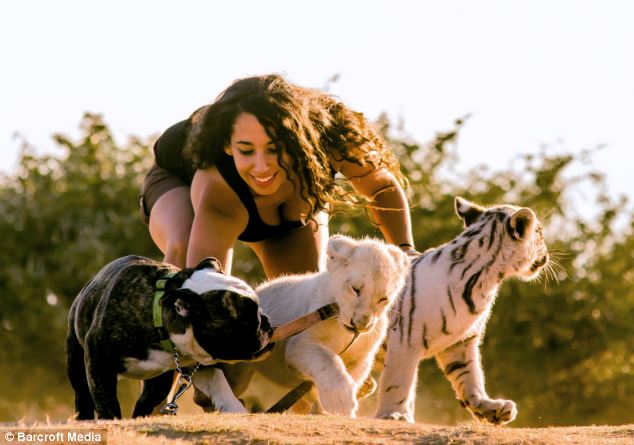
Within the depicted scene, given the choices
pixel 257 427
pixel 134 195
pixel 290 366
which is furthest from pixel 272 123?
pixel 134 195

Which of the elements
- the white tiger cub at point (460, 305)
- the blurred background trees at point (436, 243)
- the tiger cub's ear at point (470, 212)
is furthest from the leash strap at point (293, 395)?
the blurred background trees at point (436, 243)

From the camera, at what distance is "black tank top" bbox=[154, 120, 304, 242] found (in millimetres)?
6910

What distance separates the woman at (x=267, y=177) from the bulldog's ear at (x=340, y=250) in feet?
2.75

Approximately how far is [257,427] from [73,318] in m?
1.84

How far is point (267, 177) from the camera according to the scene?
22.0ft

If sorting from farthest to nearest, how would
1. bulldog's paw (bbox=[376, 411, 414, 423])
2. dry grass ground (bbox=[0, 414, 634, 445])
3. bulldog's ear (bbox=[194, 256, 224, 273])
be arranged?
bulldog's paw (bbox=[376, 411, 414, 423]) < bulldog's ear (bbox=[194, 256, 224, 273]) < dry grass ground (bbox=[0, 414, 634, 445])

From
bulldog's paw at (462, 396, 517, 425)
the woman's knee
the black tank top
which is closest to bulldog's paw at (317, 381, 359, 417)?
bulldog's paw at (462, 396, 517, 425)

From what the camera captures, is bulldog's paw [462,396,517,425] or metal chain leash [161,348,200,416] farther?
bulldog's paw [462,396,517,425]

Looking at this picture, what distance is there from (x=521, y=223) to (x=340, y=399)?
1.71 metres

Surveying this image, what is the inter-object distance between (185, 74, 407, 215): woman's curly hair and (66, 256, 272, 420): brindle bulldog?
3.60ft

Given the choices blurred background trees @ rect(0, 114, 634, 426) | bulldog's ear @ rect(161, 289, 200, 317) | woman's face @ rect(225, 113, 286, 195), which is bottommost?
blurred background trees @ rect(0, 114, 634, 426)

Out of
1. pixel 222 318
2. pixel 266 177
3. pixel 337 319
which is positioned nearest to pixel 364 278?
pixel 337 319

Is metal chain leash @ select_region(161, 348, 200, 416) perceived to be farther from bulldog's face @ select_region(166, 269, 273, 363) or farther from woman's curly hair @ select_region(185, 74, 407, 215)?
woman's curly hair @ select_region(185, 74, 407, 215)

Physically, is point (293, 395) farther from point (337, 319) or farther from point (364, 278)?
point (364, 278)
